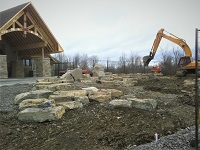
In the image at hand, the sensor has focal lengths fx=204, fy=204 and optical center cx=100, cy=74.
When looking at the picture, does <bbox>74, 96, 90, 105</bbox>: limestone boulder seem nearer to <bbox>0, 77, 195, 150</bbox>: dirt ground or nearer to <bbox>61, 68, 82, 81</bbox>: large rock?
<bbox>0, 77, 195, 150</bbox>: dirt ground

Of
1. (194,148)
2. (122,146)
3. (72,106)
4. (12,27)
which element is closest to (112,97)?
(72,106)

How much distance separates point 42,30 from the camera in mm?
18359

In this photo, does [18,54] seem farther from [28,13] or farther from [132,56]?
[132,56]

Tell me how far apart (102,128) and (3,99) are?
14.3 ft

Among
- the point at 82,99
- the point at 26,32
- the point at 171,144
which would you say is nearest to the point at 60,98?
the point at 82,99

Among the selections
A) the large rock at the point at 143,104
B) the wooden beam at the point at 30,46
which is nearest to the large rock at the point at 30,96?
the large rock at the point at 143,104

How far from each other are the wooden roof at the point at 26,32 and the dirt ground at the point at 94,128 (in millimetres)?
12250

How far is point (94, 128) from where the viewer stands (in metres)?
4.20

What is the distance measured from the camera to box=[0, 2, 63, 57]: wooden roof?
51.6 ft

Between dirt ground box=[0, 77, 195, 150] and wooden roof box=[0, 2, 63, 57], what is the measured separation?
40.2 feet

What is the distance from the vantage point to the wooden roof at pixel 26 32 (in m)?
15.7

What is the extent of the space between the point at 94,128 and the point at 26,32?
14.7 metres

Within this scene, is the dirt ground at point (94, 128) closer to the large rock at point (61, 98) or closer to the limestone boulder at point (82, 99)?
the limestone boulder at point (82, 99)

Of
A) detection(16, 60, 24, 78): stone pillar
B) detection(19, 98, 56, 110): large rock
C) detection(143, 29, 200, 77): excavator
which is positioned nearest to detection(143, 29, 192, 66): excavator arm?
Result: detection(143, 29, 200, 77): excavator
